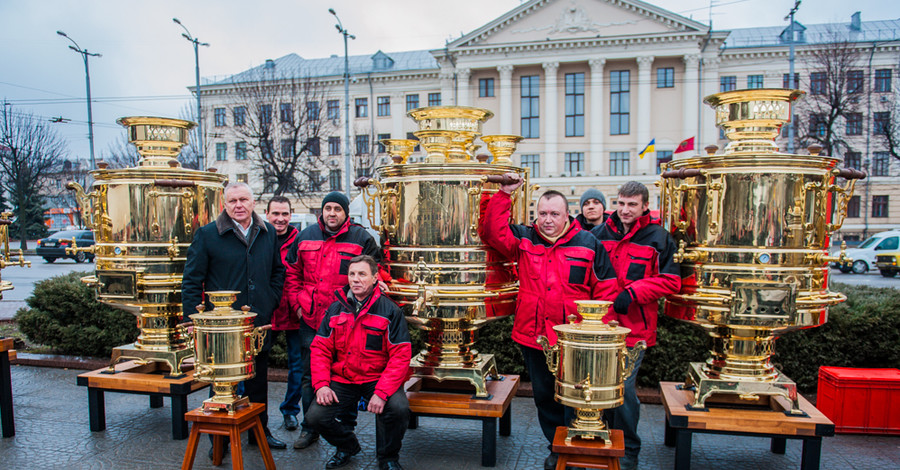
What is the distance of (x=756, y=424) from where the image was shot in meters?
3.69

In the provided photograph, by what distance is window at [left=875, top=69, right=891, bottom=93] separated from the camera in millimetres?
35469

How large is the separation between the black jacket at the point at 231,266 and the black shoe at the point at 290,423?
1.00 meters

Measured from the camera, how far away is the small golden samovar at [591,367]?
10.8 ft

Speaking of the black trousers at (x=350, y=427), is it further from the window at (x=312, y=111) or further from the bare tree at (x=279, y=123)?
the window at (x=312, y=111)

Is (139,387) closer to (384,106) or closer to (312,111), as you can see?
(312,111)

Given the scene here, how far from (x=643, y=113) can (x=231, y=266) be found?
38.1 metres

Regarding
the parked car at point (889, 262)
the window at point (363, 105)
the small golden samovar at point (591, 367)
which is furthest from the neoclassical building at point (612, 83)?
the small golden samovar at point (591, 367)

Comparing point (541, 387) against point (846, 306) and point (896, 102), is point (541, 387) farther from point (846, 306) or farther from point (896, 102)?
point (896, 102)

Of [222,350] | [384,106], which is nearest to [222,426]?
[222,350]

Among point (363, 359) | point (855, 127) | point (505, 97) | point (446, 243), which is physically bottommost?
point (363, 359)

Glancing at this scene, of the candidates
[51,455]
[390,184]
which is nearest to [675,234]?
[390,184]

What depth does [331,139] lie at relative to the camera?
142ft

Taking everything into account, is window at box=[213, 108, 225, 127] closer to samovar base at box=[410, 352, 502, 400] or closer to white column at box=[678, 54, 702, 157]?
white column at box=[678, 54, 702, 157]

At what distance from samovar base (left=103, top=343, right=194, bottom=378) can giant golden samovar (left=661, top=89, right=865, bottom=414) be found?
4.16 meters
